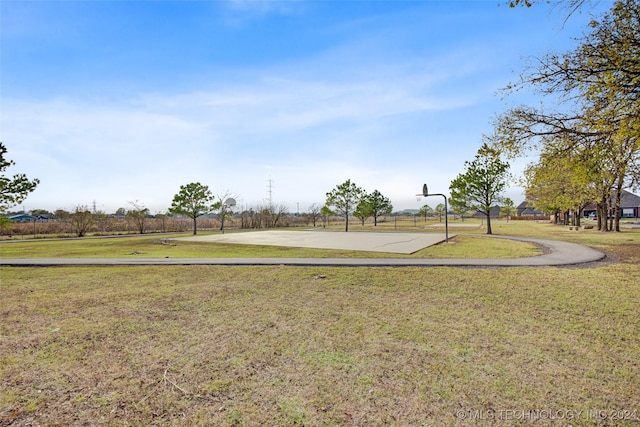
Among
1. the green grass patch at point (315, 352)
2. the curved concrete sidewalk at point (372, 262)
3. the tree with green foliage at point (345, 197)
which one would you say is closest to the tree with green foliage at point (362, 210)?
the tree with green foliage at point (345, 197)

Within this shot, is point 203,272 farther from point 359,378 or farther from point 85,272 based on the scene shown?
point 359,378

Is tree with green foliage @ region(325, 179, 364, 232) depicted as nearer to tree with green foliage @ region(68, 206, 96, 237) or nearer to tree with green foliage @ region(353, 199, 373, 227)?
tree with green foliage @ region(353, 199, 373, 227)

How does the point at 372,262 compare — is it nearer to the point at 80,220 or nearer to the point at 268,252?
the point at 268,252

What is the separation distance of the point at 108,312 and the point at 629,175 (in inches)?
879

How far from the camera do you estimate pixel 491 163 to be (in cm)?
2400

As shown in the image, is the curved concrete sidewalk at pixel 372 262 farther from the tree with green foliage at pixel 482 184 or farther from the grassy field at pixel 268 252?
the tree with green foliage at pixel 482 184

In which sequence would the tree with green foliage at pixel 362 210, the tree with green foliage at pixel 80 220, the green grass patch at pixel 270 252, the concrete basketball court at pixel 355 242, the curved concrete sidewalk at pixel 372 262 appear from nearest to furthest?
the curved concrete sidewalk at pixel 372 262
the green grass patch at pixel 270 252
the concrete basketball court at pixel 355 242
the tree with green foliage at pixel 80 220
the tree with green foliage at pixel 362 210

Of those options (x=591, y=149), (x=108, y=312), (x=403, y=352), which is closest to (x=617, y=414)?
(x=403, y=352)

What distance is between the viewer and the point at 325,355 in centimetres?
354

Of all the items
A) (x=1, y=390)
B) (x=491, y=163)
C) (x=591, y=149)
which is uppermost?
(x=491, y=163)

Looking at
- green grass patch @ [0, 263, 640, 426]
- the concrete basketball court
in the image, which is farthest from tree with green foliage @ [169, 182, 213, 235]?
green grass patch @ [0, 263, 640, 426]

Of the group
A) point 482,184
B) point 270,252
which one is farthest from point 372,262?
point 482,184

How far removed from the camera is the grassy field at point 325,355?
258 centimetres

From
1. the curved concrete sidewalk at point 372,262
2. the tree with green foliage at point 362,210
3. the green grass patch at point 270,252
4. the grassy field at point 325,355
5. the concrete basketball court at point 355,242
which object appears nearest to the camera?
the grassy field at point 325,355
